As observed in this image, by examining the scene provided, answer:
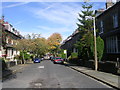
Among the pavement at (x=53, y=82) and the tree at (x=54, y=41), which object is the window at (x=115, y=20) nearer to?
the pavement at (x=53, y=82)

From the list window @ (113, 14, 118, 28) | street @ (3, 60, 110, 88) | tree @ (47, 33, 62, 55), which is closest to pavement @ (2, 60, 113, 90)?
street @ (3, 60, 110, 88)

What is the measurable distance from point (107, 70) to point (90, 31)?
1083 centimetres

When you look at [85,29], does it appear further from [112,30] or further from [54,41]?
[54,41]

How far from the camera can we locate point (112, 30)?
23.4 m

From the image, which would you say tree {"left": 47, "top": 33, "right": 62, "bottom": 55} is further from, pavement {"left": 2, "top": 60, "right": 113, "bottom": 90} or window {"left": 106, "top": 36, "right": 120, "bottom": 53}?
pavement {"left": 2, "top": 60, "right": 113, "bottom": 90}

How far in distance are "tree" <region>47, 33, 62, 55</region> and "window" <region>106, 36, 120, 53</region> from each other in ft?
179

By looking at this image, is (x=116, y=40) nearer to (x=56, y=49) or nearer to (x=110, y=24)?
(x=110, y=24)

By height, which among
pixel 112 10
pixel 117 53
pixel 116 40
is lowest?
pixel 117 53

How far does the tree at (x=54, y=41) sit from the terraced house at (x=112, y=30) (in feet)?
171

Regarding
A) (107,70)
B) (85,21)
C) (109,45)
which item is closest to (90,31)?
(85,21)

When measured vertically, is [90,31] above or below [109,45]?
above

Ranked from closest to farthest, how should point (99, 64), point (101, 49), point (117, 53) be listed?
point (99, 64) → point (101, 49) → point (117, 53)

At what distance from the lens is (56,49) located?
3159 inches

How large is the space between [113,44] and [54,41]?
186 ft
